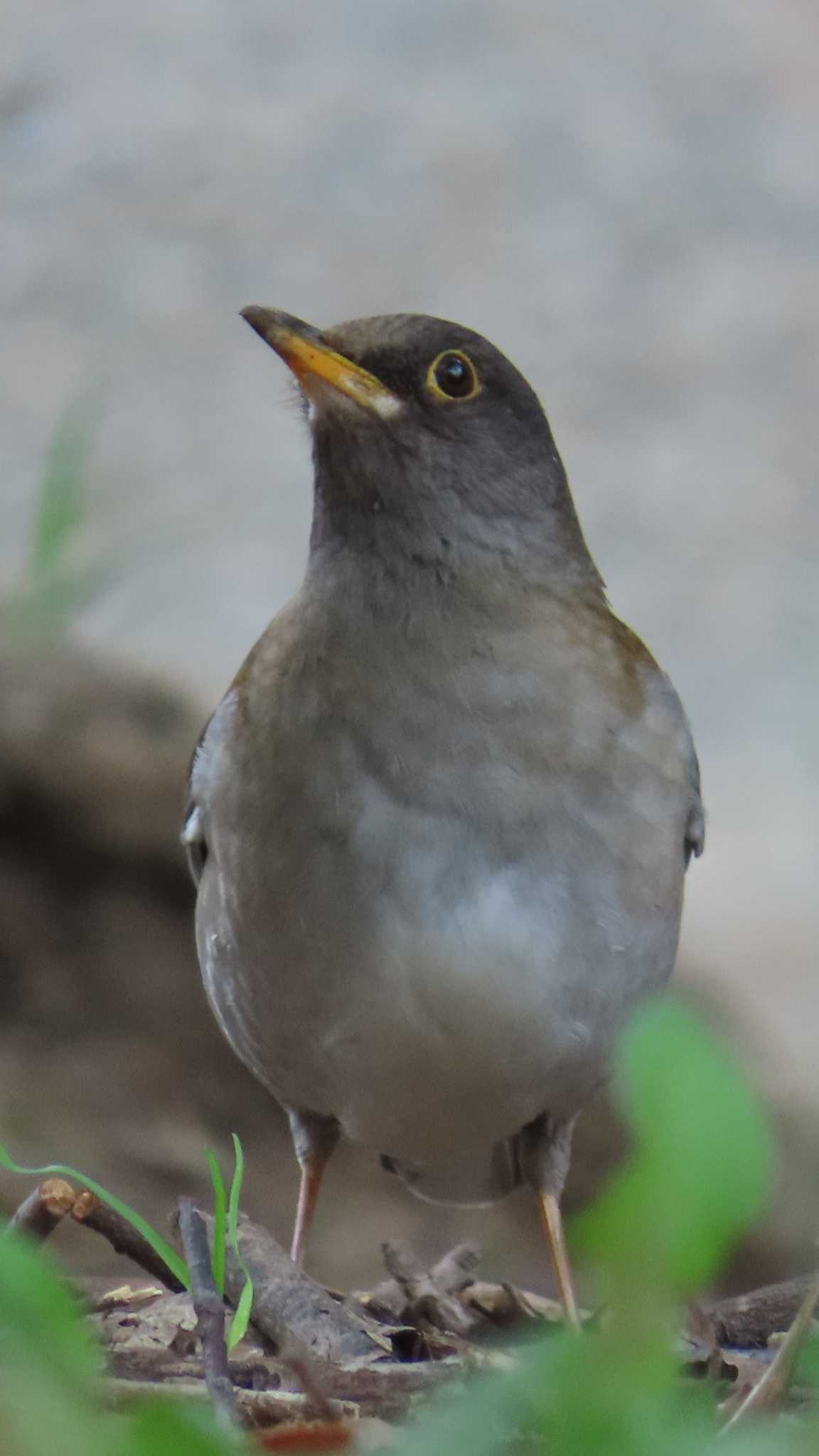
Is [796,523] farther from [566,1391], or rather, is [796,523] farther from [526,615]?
[566,1391]

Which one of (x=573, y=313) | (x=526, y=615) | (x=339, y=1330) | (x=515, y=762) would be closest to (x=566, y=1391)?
(x=339, y=1330)

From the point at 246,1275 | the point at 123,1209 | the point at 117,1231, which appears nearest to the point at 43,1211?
the point at 123,1209

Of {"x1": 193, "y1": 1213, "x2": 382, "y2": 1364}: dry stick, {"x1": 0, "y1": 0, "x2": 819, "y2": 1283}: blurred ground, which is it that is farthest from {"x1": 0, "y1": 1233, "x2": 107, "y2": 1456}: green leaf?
{"x1": 0, "y1": 0, "x2": 819, "y2": 1283}: blurred ground

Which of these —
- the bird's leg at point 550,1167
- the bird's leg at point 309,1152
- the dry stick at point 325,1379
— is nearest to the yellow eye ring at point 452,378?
the bird's leg at point 550,1167

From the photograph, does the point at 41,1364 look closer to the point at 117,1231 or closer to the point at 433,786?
the point at 117,1231

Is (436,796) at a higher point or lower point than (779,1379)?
higher

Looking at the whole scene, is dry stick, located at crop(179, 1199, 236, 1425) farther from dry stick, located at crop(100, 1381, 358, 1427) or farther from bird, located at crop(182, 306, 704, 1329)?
bird, located at crop(182, 306, 704, 1329)
